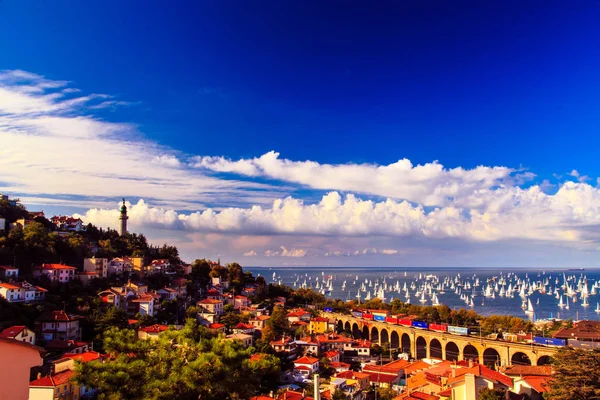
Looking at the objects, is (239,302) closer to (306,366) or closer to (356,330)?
(356,330)

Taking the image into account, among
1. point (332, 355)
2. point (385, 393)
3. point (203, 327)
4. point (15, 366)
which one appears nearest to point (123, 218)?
point (332, 355)

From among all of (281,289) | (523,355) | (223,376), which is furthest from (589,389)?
(281,289)

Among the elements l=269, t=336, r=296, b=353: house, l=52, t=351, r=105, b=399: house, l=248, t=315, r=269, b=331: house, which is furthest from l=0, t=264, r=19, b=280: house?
l=269, t=336, r=296, b=353: house

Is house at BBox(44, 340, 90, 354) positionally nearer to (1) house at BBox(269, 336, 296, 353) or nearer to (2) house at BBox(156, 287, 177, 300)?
(1) house at BBox(269, 336, 296, 353)

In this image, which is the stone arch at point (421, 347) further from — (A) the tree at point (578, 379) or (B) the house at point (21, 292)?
(B) the house at point (21, 292)

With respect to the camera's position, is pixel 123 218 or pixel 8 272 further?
pixel 123 218
